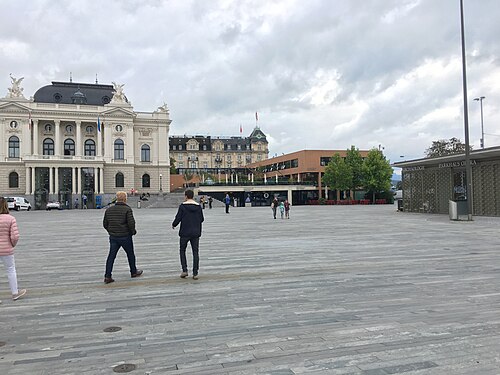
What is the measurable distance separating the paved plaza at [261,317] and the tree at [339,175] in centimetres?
5827

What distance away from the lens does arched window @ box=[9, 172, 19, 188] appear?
65.6 m

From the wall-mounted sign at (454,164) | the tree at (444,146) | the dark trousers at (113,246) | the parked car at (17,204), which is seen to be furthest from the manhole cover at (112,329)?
the tree at (444,146)

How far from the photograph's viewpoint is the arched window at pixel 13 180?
65.6m

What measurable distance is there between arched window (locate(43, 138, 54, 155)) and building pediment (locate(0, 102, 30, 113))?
6126 mm

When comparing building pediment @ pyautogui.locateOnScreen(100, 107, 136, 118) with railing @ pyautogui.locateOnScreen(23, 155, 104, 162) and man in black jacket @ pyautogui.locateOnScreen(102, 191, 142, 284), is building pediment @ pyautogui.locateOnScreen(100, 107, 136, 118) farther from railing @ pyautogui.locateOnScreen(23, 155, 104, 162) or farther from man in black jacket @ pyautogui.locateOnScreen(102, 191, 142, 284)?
man in black jacket @ pyautogui.locateOnScreen(102, 191, 142, 284)

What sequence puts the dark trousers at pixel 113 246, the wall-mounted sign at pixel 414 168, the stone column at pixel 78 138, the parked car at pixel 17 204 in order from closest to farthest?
the dark trousers at pixel 113 246, the wall-mounted sign at pixel 414 168, the parked car at pixel 17 204, the stone column at pixel 78 138

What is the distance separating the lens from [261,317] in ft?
17.7

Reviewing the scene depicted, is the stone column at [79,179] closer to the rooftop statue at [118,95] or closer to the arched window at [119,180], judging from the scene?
the arched window at [119,180]

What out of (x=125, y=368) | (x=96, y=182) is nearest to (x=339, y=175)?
(x=96, y=182)

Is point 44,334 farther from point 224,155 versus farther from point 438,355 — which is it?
point 224,155

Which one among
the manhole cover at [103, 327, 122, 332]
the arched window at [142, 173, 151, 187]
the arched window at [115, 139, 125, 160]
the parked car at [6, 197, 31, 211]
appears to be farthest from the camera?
the arched window at [142, 173, 151, 187]

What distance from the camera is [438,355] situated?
4.12 meters

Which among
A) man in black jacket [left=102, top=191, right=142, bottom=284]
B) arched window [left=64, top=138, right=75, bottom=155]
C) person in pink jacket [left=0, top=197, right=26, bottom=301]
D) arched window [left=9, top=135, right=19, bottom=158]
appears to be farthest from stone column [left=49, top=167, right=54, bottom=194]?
person in pink jacket [left=0, top=197, right=26, bottom=301]

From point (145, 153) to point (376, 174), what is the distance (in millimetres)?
42818
